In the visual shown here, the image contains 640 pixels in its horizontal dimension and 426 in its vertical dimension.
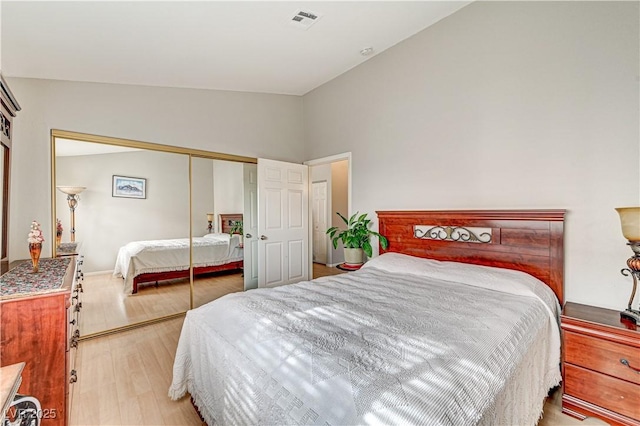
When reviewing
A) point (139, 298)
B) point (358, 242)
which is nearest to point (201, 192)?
point (139, 298)

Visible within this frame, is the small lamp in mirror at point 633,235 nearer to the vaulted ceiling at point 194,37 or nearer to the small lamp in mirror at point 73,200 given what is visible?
the vaulted ceiling at point 194,37

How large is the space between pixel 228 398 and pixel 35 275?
147cm

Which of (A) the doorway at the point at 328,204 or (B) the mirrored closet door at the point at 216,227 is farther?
(A) the doorway at the point at 328,204

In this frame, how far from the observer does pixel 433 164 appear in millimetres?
2959

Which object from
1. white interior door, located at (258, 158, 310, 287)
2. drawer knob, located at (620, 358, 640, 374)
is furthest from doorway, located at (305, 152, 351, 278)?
drawer knob, located at (620, 358, 640, 374)

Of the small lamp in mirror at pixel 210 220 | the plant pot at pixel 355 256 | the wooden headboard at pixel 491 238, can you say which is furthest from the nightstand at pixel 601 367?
the small lamp in mirror at pixel 210 220

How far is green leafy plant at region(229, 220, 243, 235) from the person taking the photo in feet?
12.9

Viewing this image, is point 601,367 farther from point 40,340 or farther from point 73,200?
point 73,200

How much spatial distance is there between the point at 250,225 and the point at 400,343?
3.18 meters

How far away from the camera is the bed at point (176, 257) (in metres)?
3.27

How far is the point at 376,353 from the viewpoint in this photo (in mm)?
1134

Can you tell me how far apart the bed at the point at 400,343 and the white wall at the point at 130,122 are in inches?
84.1

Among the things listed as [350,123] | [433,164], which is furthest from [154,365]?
[350,123]

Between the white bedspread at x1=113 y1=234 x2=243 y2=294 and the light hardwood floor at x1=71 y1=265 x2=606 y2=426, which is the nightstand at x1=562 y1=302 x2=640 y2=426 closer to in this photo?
the light hardwood floor at x1=71 y1=265 x2=606 y2=426
